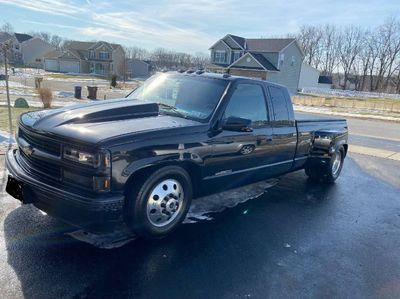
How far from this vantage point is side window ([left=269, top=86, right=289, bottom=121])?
5129 millimetres

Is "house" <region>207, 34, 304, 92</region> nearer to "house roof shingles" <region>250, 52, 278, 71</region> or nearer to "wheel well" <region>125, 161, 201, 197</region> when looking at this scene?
"house roof shingles" <region>250, 52, 278, 71</region>

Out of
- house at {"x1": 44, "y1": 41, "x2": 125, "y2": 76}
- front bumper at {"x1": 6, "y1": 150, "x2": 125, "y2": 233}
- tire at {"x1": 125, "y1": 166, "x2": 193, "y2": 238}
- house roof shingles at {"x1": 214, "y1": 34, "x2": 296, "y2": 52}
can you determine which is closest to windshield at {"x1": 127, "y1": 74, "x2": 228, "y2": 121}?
tire at {"x1": 125, "y1": 166, "x2": 193, "y2": 238}

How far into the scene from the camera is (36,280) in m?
2.90

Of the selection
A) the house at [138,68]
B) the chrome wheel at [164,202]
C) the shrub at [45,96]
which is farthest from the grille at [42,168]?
the house at [138,68]

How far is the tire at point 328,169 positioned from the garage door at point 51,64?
73.4 meters

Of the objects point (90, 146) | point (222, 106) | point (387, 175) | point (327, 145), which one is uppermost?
point (222, 106)

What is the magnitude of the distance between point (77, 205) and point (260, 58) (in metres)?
44.2

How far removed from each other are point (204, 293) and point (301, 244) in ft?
5.40

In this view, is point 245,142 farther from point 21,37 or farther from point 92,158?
point 21,37

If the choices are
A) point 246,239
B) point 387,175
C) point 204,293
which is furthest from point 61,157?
point 387,175

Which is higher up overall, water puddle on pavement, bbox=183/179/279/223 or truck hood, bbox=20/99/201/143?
truck hood, bbox=20/99/201/143

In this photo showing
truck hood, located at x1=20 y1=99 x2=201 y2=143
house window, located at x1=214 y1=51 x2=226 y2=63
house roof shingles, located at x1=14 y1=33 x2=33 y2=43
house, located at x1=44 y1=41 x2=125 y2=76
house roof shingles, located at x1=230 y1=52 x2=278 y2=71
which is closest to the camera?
truck hood, located at x1=20 y1=99 x2=201 y2=143

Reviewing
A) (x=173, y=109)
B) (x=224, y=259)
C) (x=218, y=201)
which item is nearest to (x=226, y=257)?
(x=224, y=259)

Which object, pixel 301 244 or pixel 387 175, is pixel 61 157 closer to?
pixel 301 244
